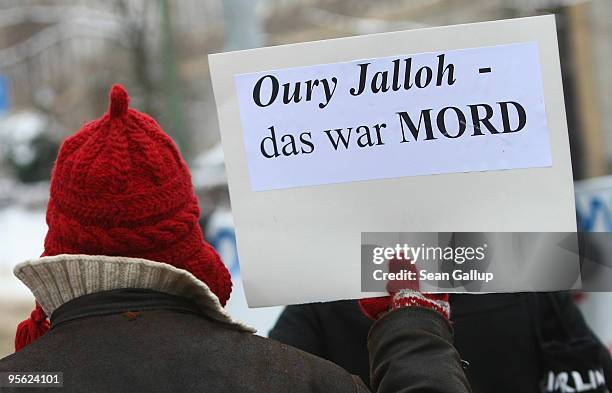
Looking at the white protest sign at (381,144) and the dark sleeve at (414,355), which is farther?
the white protest sign at (381,144)

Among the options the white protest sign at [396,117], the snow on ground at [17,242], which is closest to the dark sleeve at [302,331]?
the white protest sign at [396,117]

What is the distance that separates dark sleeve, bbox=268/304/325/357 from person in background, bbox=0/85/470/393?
0.81 m

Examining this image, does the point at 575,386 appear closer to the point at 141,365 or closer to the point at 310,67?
the point at 310,67

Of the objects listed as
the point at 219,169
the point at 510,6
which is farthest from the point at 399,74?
the point at 510,6

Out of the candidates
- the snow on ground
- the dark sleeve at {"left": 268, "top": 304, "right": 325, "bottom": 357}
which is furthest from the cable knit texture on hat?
the snow on ground

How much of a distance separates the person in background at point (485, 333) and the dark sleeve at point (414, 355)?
2.20 ft

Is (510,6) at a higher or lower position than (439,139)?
higher

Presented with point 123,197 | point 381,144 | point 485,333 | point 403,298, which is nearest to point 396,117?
point 381,144

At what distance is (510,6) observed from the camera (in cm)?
1202

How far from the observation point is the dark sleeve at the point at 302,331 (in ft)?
8.02

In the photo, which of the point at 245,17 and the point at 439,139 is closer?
the point at 439,139

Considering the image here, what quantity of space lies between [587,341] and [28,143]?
69.4 feet

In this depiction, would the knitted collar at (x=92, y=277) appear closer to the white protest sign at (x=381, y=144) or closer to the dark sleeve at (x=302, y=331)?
the white protest sign at (x=381, y=144)

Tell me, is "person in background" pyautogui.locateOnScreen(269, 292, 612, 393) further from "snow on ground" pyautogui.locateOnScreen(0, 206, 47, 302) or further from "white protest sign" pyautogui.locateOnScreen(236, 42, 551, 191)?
"snow on ground" pyautogui.locateOnScreen(0, 206, 47, 302)
